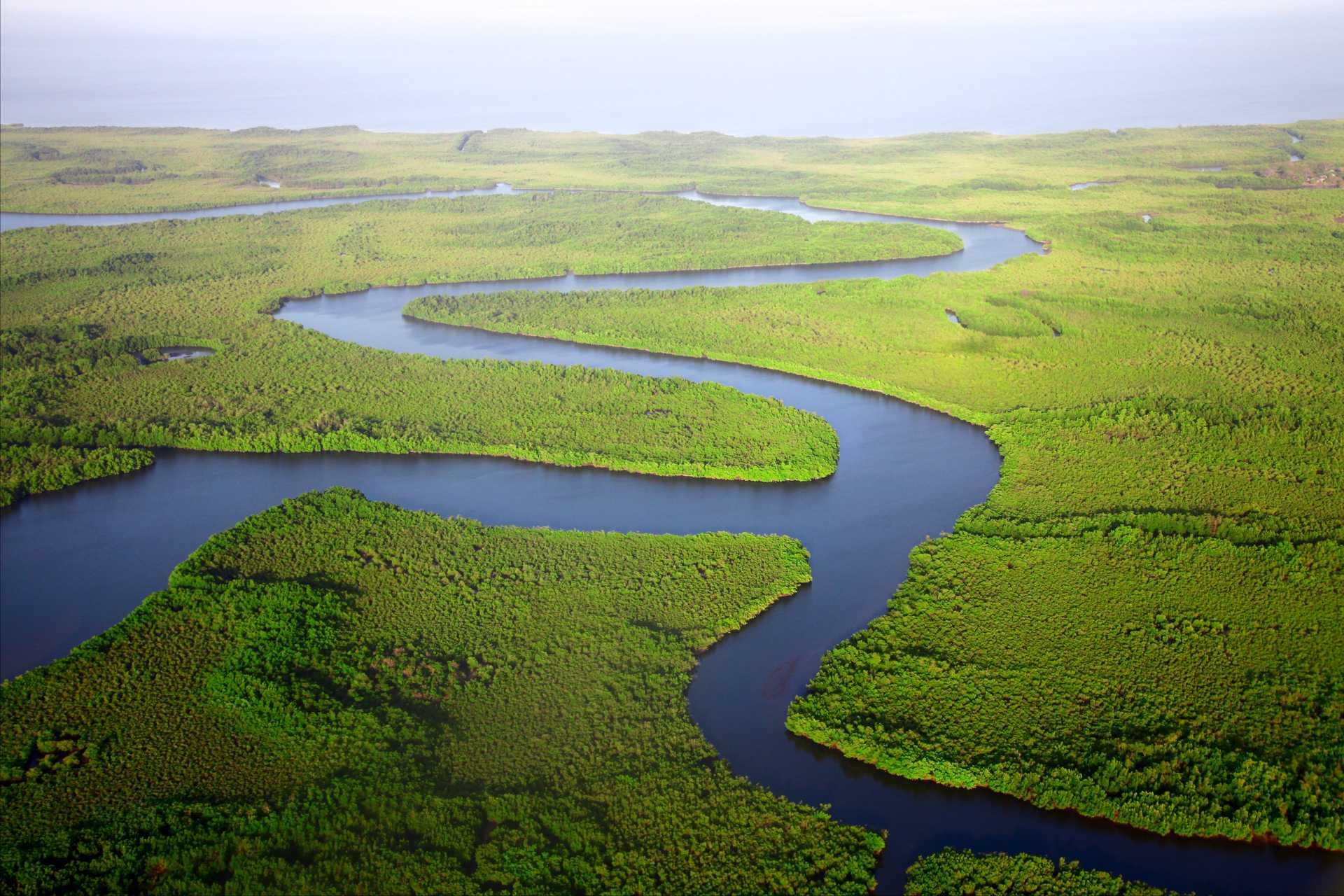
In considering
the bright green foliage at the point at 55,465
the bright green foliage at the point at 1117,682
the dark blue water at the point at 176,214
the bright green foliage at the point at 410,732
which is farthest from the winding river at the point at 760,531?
the dark blue water at the point at 176,214

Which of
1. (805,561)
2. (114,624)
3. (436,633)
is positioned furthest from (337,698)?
(805,561)

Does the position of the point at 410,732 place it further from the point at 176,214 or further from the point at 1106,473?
the point at 176,214

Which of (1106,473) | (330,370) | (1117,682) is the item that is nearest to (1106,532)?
(1106,473)

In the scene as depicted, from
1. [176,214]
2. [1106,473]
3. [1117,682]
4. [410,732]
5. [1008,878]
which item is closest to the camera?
[1008,878]

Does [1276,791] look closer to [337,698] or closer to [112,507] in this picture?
[337,698]

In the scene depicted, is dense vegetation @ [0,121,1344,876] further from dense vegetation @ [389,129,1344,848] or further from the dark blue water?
the dark blue water

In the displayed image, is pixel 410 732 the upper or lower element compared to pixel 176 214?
lower
